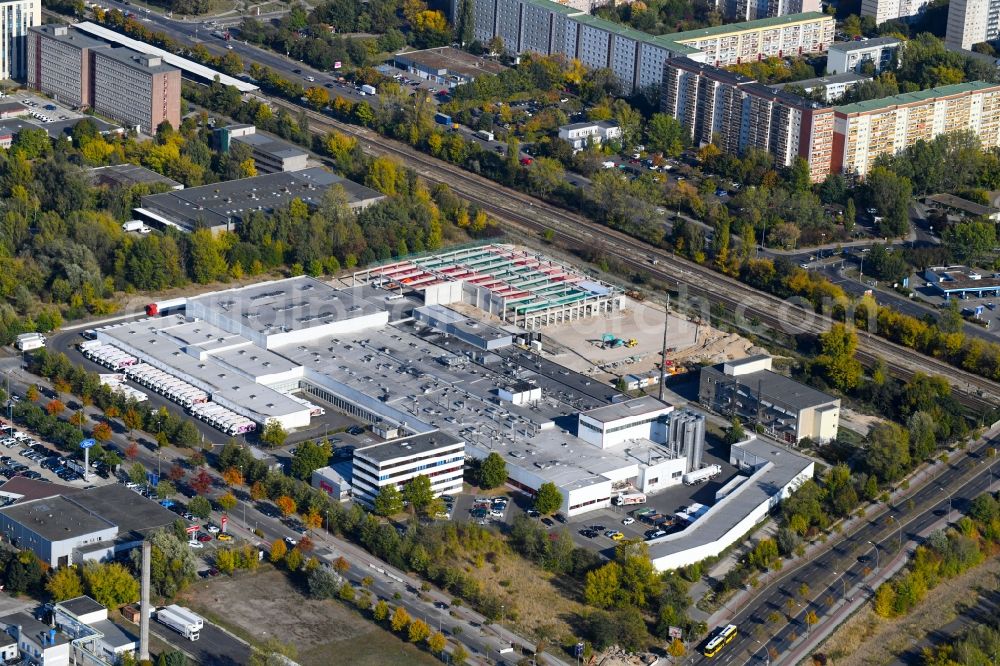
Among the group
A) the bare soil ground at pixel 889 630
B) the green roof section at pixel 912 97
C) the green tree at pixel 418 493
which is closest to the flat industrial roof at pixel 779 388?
the bare soil ground at pixel 889 630

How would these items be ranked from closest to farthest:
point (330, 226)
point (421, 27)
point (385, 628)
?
point (385, 628) < point (330, 226) < point (421, 27)

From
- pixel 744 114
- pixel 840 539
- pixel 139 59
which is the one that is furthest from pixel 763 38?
pixel 840 539

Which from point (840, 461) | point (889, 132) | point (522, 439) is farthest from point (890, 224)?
point (522, 439)

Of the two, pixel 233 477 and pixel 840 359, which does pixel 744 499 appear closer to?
pixel 840 359

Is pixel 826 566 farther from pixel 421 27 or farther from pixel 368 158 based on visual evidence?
pixel 421 27

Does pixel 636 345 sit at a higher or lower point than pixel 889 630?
higher

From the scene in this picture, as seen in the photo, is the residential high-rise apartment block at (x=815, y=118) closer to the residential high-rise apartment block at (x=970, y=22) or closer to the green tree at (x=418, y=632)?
the residential high-rise apartment block at (x=970, y=22)

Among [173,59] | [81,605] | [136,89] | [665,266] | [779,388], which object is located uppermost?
[136,89]
